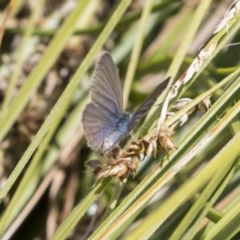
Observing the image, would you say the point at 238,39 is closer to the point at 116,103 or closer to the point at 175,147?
the point at 116,103

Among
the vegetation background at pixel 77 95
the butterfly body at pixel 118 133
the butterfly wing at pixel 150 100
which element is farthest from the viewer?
the vegetation background at pixel 77 95

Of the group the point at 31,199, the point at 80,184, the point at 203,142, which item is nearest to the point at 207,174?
the point at 203,142

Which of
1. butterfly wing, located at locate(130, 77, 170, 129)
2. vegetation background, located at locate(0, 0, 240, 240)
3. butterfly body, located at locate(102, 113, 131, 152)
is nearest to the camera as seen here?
butterfly wing, located at locate(130, 77, 170, 129)

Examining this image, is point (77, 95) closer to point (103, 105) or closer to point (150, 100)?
point (103, 105)

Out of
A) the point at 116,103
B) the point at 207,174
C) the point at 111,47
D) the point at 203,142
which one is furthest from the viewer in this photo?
the point at 111,47

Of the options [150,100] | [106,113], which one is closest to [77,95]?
[106,113]

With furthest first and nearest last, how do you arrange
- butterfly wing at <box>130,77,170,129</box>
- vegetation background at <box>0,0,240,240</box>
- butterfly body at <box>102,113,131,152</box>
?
vegetation background at <box>0,0,240,240</box>
butterfly body at <box>102,113,131,152</box>
butterfly wing at <box>130,77,170,129</box>

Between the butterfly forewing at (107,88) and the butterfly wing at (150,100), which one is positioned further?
the butterfly forewing at (107,88)
